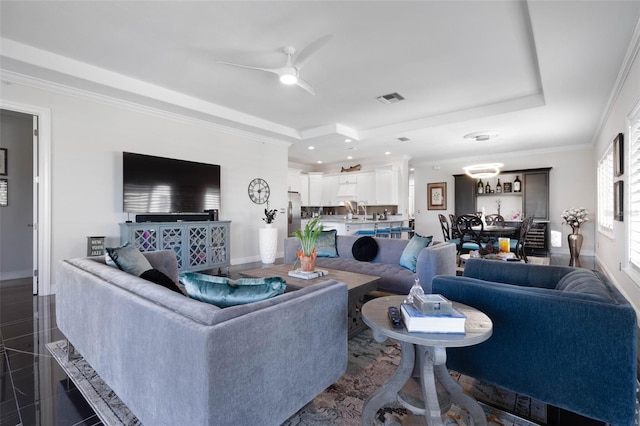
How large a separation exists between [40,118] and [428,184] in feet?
29.9

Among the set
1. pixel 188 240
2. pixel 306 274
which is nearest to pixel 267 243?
pixel 188 240

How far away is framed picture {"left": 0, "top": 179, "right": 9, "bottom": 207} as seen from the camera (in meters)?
4.80

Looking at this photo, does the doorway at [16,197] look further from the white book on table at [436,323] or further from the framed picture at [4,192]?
the white book on table at [436,323]

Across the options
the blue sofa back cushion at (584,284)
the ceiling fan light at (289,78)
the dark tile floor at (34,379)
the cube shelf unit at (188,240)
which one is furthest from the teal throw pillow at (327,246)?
the dark tile floor at (34,379)

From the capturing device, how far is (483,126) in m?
5.52

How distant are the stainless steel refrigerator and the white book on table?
7.71 m

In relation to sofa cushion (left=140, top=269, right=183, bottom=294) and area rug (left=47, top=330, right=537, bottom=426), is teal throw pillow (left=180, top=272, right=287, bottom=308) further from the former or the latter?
area rug (left=47, top=330, right=537, bottom=426)

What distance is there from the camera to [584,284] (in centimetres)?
156

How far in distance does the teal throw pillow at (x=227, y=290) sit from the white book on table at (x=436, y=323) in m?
0.61

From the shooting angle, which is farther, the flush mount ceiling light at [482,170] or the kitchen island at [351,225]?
the flush mount ceiling light at [482,170]

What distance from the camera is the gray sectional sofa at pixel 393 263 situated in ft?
9.91

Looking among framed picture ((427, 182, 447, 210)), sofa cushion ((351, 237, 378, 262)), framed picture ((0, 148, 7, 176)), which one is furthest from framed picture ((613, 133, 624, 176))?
framed picture ((0, 148, 7, 176))

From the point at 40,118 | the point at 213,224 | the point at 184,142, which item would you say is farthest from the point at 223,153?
the point at 40,118

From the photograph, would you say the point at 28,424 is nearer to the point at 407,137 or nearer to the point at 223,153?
the point at 223,153
